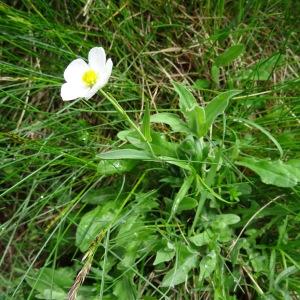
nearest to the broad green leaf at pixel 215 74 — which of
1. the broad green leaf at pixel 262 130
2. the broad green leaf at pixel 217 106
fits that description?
the broad green leaf at pixel 262 130

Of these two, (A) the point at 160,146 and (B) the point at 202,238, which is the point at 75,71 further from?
(B) the point at 202,238

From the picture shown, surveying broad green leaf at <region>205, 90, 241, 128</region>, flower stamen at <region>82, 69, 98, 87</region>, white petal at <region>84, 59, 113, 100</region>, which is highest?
white petal at <region>84, 59, 113, 100</region>

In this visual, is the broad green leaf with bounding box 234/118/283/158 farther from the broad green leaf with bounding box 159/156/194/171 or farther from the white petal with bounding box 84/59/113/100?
the white petal with bounding box 84/59/113/100

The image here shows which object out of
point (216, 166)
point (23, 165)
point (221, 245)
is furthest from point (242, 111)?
point (23, 165)

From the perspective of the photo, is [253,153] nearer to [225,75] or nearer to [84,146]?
[225,75]

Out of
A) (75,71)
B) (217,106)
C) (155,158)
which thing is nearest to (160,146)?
(155,158)

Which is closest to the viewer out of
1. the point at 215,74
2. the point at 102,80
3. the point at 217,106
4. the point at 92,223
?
the point at 102,80

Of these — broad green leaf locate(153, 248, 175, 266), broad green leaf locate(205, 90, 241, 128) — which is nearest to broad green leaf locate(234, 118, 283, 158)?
broad green leaf locate(205, 90, 241, 128)

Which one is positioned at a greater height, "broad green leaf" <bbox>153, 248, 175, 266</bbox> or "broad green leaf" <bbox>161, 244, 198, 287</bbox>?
"broad green leaf" <bbox>153, 248, 175, 266</bbox>
